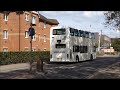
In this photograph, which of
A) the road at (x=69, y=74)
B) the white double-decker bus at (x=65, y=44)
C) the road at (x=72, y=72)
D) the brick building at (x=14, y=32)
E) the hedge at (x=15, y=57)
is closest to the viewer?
the road at (x=69, y=74)

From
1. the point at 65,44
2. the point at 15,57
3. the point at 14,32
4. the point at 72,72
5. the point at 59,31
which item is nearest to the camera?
the point at 72,72

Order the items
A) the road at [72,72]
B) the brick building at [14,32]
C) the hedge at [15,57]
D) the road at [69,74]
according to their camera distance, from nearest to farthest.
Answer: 1. the road at [69,74]
2. the road at [72,72]
3. the hedge at [15,57]
4. the brick building at [14,32]

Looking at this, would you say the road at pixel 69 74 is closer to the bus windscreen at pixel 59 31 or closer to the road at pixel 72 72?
the road at pixel 72 72

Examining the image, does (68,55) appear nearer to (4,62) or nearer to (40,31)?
(4,62)

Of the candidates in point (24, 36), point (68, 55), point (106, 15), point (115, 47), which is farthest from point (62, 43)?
point (115, 47)

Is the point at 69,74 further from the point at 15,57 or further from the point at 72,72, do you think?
the point at 15,57

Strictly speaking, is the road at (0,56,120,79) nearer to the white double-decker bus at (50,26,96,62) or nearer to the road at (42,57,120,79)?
the road at (42,57,120,79)


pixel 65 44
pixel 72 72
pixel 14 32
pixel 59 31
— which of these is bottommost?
pixel 72 72

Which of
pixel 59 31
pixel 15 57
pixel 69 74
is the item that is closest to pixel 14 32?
pixel 15 57

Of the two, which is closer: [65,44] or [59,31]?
[65,44]

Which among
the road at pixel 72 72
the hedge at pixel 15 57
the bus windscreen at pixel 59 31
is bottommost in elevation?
the road at pixel 72 72

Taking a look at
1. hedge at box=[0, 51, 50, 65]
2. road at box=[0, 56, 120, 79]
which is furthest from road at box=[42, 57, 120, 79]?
hedge at box=[0, 51, 50, 65]

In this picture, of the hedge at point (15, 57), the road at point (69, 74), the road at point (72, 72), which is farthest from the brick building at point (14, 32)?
the road at point (69, 74)
